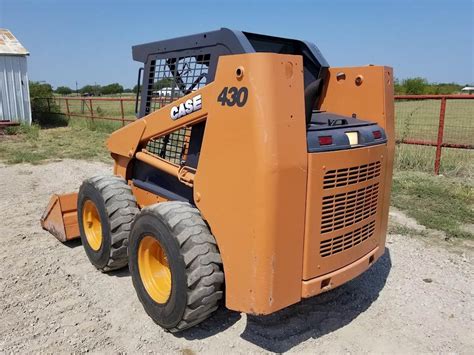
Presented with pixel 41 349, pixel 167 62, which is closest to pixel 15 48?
pixel 167 62

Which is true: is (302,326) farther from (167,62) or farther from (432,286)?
(167,62)

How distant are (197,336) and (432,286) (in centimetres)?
225

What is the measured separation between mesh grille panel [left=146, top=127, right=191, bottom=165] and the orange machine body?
242 mm

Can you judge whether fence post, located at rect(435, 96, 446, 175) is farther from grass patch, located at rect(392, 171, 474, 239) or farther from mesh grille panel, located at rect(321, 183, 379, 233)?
mesh grille panel, located at rect(321, 183, 379, 233)

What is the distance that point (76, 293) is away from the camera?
384cm

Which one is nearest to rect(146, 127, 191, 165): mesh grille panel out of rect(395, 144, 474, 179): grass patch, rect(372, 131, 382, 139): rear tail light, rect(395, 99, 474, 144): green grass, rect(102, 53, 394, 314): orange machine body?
rect(102, 53, 394, 314): orange machine body

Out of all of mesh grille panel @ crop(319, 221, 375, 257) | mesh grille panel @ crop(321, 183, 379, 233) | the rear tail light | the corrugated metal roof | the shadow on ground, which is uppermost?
the corrugated metal roof

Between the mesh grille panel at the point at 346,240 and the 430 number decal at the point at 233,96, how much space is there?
1.06 meters

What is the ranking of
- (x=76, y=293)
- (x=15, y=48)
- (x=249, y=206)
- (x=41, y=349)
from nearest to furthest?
1. (x=249, y=206)
2. (x=41, y=349)
3. (x=76, y=293)
4. (x=15, y=48)

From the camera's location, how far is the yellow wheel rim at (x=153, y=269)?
3.34 meters

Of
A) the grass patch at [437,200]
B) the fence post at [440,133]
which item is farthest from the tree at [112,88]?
the grass patch at [437,200]

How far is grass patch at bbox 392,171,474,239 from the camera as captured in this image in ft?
18.4

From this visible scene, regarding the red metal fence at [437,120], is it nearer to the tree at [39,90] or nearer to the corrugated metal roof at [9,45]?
the corrugated metal roof at [9,45]

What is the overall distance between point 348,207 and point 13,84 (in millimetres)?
16830
